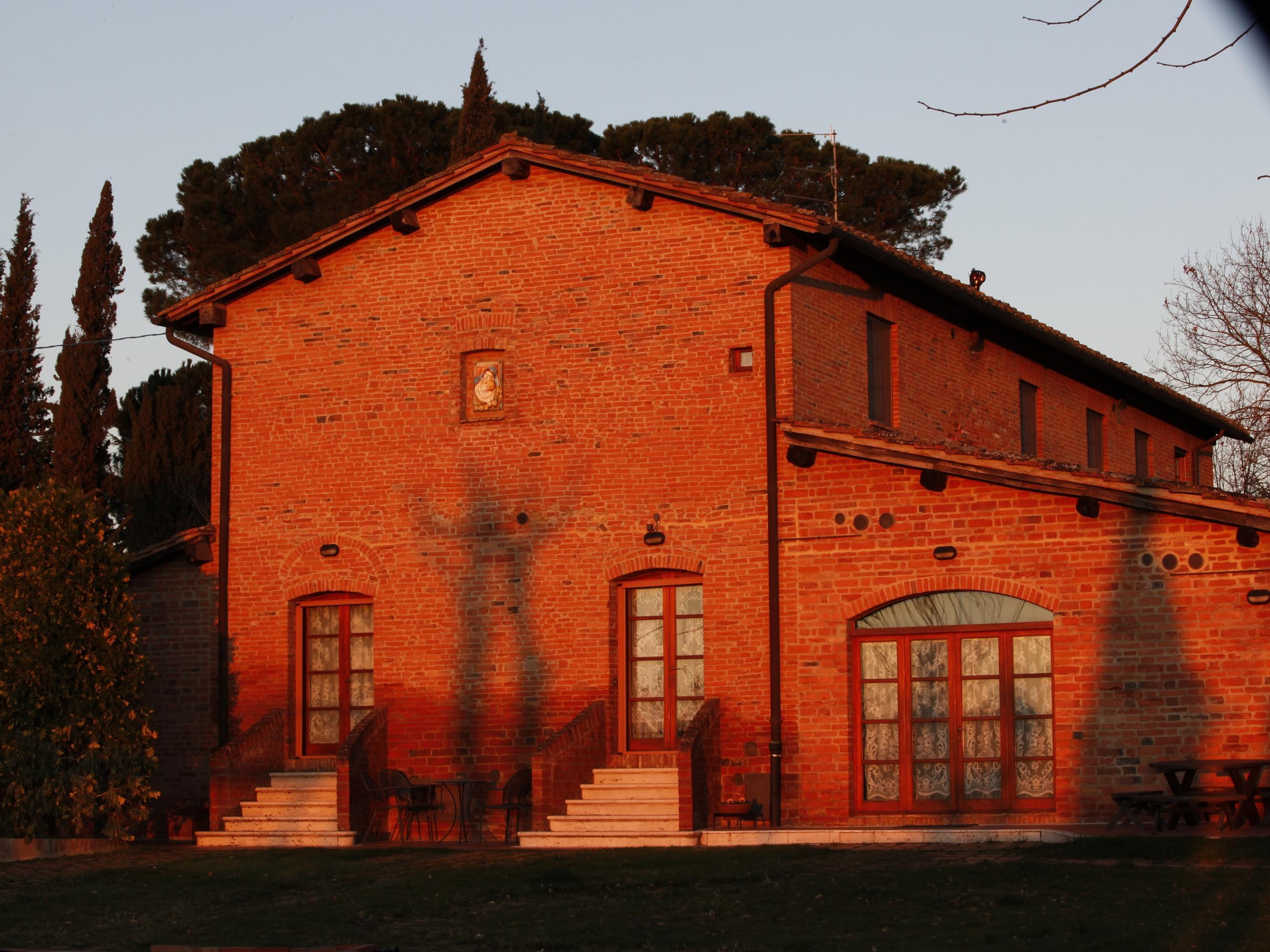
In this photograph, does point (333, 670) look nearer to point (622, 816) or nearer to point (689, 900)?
point (622, 816)

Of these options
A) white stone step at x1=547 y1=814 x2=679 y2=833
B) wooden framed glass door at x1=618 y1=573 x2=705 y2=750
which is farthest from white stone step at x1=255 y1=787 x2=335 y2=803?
wooden framed glass door at x1=618 y1=573 x2=705 y2=750

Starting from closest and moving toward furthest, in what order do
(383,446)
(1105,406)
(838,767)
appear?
(838,767) → (383,446) → (1105,406)

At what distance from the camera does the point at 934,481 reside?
1568 centimetres

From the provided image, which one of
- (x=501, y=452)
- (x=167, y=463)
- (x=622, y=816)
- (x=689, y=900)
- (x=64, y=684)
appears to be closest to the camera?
(x=689, y=900)

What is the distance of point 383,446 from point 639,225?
370 cm

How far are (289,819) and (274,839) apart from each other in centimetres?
34

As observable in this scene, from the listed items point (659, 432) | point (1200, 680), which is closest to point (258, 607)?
point (659, 432)

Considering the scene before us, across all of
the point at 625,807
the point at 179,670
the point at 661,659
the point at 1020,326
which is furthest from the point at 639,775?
the point at 1020,326

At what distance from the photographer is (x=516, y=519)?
696 inches

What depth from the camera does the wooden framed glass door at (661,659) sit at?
17.0 meters

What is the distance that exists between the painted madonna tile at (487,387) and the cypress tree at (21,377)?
1427cm

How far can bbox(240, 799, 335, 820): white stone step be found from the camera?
17.3m

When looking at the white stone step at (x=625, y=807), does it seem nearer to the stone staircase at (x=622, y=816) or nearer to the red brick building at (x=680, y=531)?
the stone staircase at (x=622, y=816)

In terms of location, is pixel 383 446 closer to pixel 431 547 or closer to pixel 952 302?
pixel 431 547
